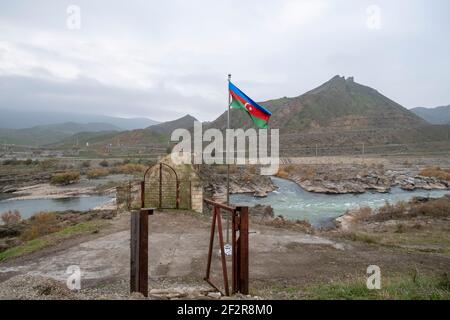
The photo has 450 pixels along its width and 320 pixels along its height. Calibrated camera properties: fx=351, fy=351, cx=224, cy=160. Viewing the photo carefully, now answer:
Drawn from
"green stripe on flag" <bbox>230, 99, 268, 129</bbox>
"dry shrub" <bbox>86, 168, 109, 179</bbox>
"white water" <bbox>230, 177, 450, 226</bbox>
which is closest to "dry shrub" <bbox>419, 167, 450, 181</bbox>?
"white water" <bbox>230, 177, 450, 226</bbox>

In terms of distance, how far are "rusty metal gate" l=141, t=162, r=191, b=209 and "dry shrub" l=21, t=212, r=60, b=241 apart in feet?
15.4

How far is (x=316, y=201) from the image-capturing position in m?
29.0

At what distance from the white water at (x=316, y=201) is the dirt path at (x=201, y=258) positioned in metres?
10.7

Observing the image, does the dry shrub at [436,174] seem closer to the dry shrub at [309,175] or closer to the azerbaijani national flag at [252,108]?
the dry shrub at [309,175]

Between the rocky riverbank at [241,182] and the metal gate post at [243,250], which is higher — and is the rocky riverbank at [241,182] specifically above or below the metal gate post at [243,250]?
below

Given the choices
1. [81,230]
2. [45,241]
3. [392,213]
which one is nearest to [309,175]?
[392,213]

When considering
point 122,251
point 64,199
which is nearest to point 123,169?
point 64,199

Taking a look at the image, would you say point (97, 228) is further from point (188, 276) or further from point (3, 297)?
point (3, 297)

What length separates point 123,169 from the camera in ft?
155

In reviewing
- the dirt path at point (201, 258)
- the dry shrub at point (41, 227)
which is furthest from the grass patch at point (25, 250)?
the dry shrub at point (41, 227)

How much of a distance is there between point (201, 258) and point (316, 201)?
22.2 metres

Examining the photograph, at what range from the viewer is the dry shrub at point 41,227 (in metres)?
14.6

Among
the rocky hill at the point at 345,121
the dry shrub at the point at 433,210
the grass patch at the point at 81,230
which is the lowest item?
the dry shrub at the point at 433,210

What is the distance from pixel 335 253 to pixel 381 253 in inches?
51.0
